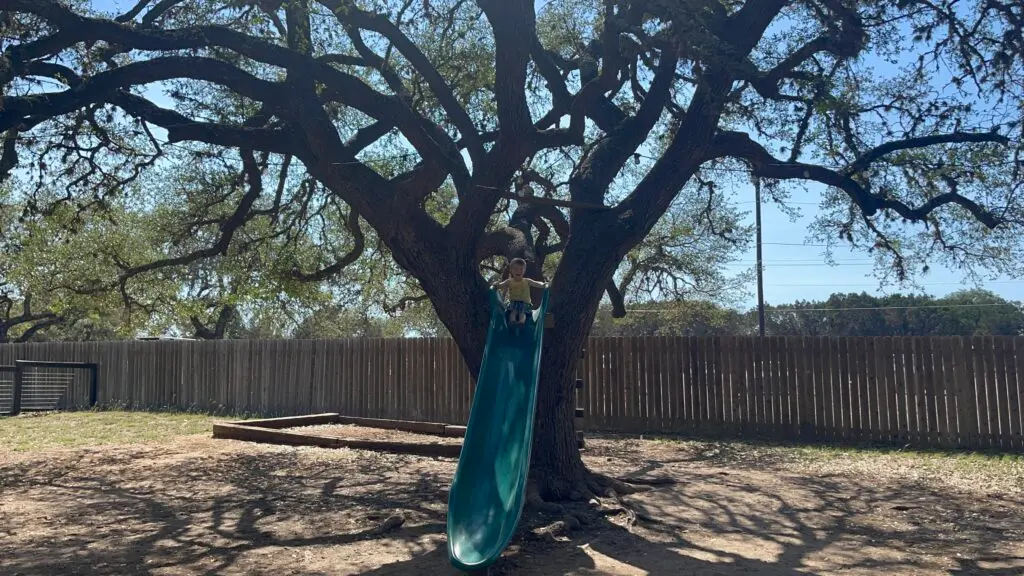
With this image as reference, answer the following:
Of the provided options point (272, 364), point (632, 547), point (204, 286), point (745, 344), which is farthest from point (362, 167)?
point (204, 286)

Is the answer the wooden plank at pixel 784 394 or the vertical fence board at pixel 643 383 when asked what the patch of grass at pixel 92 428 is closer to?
the vertical fence board at pixel 643 383

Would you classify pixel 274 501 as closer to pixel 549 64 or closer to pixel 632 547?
pixel 632 547

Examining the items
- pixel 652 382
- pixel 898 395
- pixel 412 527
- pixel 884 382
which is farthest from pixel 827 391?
pixel 412 527

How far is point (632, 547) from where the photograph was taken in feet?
18.7

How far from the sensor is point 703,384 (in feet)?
42.5

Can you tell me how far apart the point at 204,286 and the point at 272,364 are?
10531 mm

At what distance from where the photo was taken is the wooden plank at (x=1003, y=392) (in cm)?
1074

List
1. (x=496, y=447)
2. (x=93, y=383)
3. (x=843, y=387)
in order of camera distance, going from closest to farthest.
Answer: (x=496, y=447) → (x=843, y=387) → (x=93, y=383)

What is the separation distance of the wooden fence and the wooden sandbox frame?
1.88 m

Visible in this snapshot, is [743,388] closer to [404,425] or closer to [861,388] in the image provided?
[861,388]

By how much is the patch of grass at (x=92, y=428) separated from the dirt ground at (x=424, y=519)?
1.94 m

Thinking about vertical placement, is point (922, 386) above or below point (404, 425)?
above

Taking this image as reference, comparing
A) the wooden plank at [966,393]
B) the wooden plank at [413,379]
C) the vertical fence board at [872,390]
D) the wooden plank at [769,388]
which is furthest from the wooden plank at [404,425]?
the wooden plank at [966,393]

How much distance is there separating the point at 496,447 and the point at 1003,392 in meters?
8.32
